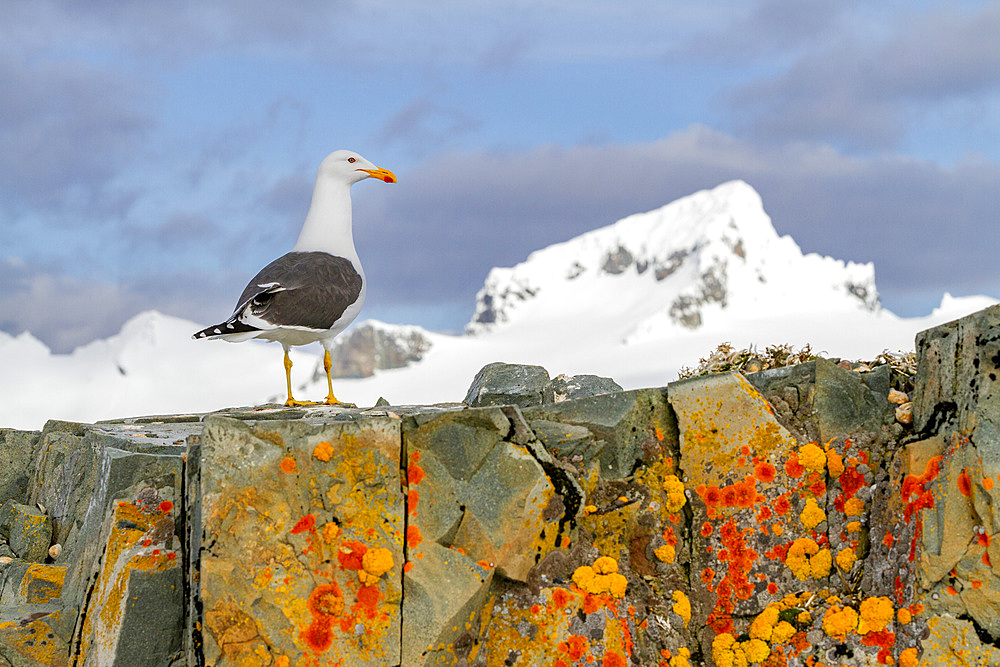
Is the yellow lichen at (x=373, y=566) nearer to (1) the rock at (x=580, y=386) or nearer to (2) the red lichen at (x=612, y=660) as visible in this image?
(2) the red lichen at (x=612, y=660)

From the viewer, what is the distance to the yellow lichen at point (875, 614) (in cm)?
704

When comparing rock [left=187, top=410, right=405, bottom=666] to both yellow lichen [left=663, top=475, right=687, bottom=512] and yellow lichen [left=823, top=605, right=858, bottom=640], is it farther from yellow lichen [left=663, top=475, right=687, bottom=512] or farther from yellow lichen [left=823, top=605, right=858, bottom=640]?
yellow lichen [left=823, top=605, right=858, bottom=640]

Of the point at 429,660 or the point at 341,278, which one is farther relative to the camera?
the point at 341,278

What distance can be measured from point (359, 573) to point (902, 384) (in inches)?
203

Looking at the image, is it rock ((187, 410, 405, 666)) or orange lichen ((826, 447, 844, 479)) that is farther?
orange lichen ((826, 447, 844, 479))

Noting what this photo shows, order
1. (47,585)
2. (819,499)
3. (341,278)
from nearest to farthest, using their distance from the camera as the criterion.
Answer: (819,499)
(47,585)
(341,278)

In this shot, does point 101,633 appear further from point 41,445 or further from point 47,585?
point 41,445

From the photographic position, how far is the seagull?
10.4 m

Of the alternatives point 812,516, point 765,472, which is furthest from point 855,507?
point 765,472

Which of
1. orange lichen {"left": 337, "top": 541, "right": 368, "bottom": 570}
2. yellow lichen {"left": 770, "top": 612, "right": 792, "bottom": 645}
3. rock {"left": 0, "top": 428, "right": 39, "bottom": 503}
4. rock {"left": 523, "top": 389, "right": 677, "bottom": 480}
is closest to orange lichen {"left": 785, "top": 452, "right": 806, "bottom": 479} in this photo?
rock {"left": 523, "top": 389, "right": 677, "bottom": 480}

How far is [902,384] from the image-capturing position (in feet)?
25.5

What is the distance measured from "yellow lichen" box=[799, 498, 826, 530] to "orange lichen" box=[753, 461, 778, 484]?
391mm

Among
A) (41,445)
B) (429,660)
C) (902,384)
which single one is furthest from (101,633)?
(902,384)

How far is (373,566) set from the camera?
277 inches
